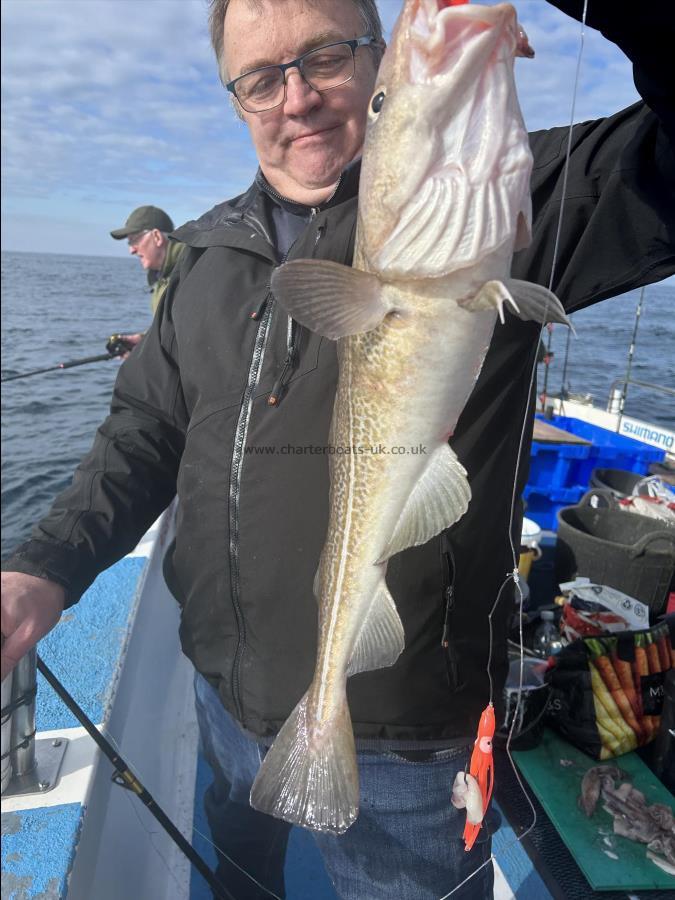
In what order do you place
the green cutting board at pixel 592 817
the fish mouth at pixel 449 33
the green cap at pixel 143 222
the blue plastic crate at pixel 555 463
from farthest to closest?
1. the green cap at pixel 143 222
2. the blue plastic crate at pixel 555 463
3. the green cutting board at pixel 592 817
4. the fish mouth at pixel 449 33

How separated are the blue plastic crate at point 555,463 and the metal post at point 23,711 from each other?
591 centimetres

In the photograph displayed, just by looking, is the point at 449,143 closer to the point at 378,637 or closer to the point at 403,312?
the point at 403,312

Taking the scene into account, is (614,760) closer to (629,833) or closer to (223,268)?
(629,833)

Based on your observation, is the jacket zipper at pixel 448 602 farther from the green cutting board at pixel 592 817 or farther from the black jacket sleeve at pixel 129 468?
the green cutting board at pixel 592 817

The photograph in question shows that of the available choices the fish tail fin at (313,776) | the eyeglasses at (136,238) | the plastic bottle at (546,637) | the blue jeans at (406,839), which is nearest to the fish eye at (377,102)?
the fish tail fin at (313,776)

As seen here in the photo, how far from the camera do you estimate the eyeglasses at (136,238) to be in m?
9.34

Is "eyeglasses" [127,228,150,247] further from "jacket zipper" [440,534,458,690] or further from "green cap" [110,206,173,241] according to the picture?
"jacket zipper" [440,534,458,690]

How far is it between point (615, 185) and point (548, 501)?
628 centimetres

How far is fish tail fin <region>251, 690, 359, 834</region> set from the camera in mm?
1705

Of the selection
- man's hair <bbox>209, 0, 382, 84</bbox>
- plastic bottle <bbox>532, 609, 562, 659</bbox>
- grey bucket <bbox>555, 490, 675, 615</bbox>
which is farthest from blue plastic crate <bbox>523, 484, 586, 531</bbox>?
man's hair <bbox>209, 0, 382, 84</bbox>

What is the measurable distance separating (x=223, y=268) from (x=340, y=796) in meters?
1.77

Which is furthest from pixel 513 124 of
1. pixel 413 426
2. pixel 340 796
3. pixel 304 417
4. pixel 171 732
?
pixel 171 732

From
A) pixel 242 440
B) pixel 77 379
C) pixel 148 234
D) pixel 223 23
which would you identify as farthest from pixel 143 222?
pixel 77 379

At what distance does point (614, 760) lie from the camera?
3531 mm
